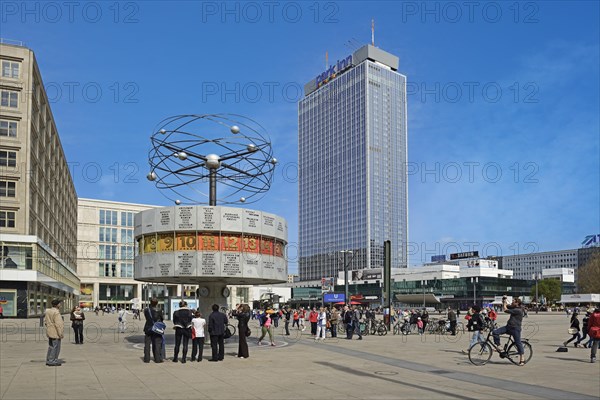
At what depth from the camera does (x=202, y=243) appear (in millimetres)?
23500

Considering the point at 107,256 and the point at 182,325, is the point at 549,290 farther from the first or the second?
the point at 182,325

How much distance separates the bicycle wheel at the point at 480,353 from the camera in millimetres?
18156

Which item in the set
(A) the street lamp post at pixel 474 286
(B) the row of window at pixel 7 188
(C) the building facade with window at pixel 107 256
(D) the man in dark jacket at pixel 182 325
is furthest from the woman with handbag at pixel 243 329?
(A) the street lamp post at pixel 474 286

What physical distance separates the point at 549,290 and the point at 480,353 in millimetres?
147328

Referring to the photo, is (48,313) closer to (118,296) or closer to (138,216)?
(138,216)

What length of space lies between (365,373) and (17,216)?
5335cm

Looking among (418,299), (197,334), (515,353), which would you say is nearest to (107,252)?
(418,299)

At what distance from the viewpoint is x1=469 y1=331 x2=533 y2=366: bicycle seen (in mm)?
18078

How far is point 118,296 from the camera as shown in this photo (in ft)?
395

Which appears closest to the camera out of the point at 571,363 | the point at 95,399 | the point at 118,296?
the point at 95,399

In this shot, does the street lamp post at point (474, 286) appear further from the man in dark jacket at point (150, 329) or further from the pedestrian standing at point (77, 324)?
the man in dark jacket at point (150, 329)

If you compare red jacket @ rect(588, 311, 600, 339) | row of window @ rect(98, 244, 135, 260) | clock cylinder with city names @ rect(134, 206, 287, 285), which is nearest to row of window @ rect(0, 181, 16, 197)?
clock cylinder with city names @ rect(134, 206, 287, 285)

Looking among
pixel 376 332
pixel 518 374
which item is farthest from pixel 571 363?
pixel 376 332

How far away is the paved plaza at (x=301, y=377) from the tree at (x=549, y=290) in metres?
141
